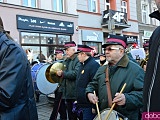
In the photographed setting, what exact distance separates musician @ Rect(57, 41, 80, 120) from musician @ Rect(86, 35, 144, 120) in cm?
206

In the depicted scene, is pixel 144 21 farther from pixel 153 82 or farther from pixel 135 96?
pixel 153 82

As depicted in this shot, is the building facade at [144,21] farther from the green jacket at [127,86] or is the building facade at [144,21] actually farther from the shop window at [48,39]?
the green jacket at [127,86]

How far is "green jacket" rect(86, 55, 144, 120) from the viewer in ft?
10.5

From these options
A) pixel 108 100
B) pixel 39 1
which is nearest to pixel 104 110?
pixel 108 100

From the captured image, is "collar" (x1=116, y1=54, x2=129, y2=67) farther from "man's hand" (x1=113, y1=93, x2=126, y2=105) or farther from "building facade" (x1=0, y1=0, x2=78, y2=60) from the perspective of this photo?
"building facade" (x1=0, y1=0, x2=78, y2=60)

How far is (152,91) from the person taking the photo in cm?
159

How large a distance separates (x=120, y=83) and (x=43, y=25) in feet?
42.9

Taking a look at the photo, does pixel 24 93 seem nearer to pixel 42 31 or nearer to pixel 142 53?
pixel 142 53

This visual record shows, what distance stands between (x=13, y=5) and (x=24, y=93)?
42.0ft

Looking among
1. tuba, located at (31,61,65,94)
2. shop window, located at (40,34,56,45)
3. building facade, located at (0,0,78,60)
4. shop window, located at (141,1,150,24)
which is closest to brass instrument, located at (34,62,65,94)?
tuba, located at (31,61,65,94)

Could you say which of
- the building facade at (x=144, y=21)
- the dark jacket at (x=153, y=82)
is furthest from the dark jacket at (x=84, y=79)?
the building facade at (x=144, y=21)

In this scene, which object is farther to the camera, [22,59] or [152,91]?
[22,59]

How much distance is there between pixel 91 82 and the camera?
12.8 feet

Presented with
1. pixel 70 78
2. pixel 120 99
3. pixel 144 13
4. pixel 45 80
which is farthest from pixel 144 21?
pixel 120 99
